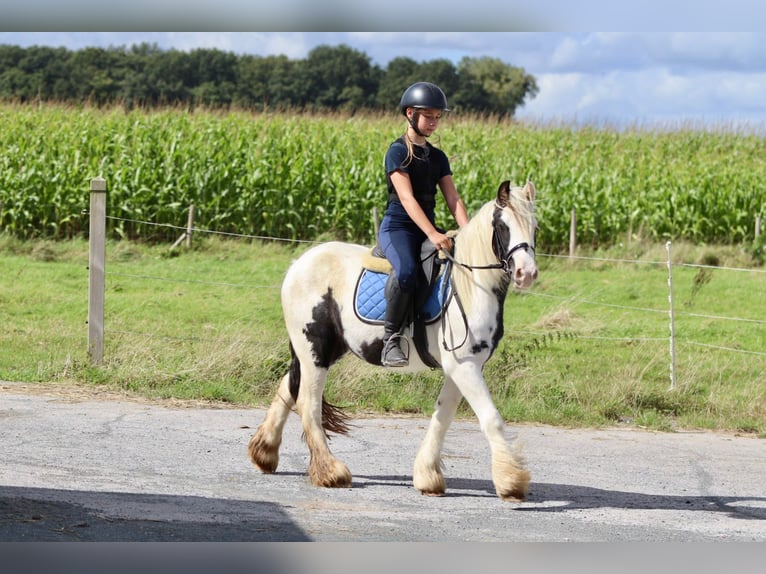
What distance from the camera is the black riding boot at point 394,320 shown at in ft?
22.1

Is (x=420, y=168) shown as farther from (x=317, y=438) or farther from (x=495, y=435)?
(x=317, y=438)

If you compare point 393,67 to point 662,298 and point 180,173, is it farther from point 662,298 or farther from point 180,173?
point 662,298

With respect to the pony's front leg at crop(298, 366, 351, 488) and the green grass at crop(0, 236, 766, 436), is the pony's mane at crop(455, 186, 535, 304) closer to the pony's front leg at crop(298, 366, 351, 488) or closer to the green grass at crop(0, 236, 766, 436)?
the pony's front leg at crop(298, 366, 351, 488)

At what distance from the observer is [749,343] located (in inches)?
569

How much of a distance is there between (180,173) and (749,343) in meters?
11.7

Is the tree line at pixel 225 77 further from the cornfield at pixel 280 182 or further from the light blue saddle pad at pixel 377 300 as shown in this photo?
the light blue saddle pad at pixel 377 300

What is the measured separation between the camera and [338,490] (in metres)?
6.91

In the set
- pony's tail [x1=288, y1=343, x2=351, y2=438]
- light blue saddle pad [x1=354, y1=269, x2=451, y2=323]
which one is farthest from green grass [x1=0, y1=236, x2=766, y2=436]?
light blue saddle pad [x1=354, y1=269, x2=451, y2=323]

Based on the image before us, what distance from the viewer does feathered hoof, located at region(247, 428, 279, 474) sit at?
7348 mm

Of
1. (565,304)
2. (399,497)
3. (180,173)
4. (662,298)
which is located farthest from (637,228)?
(399,497)

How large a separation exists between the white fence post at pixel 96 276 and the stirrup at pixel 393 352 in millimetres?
5237

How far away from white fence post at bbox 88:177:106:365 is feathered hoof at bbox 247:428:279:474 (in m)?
4.28

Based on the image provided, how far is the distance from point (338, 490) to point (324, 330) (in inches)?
41.6

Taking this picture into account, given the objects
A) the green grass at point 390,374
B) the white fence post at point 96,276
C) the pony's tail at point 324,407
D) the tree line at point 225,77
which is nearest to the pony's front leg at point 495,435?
the pony's tail at point 324,407
